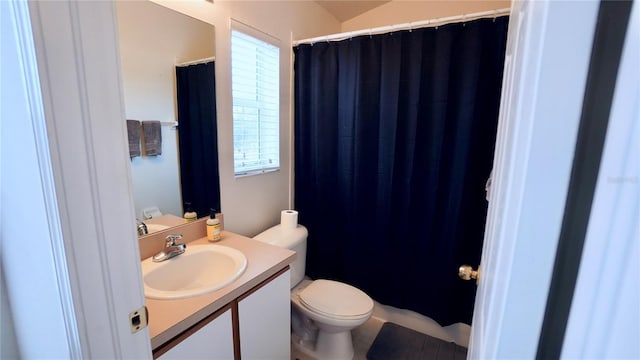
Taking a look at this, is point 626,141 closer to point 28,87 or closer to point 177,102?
point 28,87

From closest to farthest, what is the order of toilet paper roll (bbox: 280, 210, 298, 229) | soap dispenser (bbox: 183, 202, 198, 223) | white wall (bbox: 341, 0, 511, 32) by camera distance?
soap dispenser (bbox: 183, 202, 198, 223) < toilet paper roll (bbox: 280, 210, 298, 229) < white wall (bbox: 341, 0, 511, 32)

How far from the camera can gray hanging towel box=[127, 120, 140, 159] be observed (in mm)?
1157

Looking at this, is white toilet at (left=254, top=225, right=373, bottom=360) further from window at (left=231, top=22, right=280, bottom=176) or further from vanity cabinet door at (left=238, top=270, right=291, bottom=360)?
window at (left=231, top=22, right=280, bottom=176)

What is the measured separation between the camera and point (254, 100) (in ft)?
5.75

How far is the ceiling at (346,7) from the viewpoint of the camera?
221 centimetres

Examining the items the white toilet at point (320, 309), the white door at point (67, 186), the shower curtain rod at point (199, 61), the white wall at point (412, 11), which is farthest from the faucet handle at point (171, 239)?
the white wall at point (412, 11)

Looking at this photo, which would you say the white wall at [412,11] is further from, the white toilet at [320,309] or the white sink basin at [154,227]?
the white sink basin at [154,227]

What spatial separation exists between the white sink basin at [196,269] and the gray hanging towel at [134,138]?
18.1 inches

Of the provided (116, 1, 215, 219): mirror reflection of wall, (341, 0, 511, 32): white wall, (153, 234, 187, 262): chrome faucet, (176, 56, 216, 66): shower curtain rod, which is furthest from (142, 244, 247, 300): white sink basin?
(341, 0, 511, 32): white wall

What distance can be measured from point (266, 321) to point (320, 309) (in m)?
0.46

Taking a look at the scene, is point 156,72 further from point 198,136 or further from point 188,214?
point 188,214

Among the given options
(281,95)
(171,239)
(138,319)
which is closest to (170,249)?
(171,239)

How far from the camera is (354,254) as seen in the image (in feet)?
6.59

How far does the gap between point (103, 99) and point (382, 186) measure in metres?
1.55
